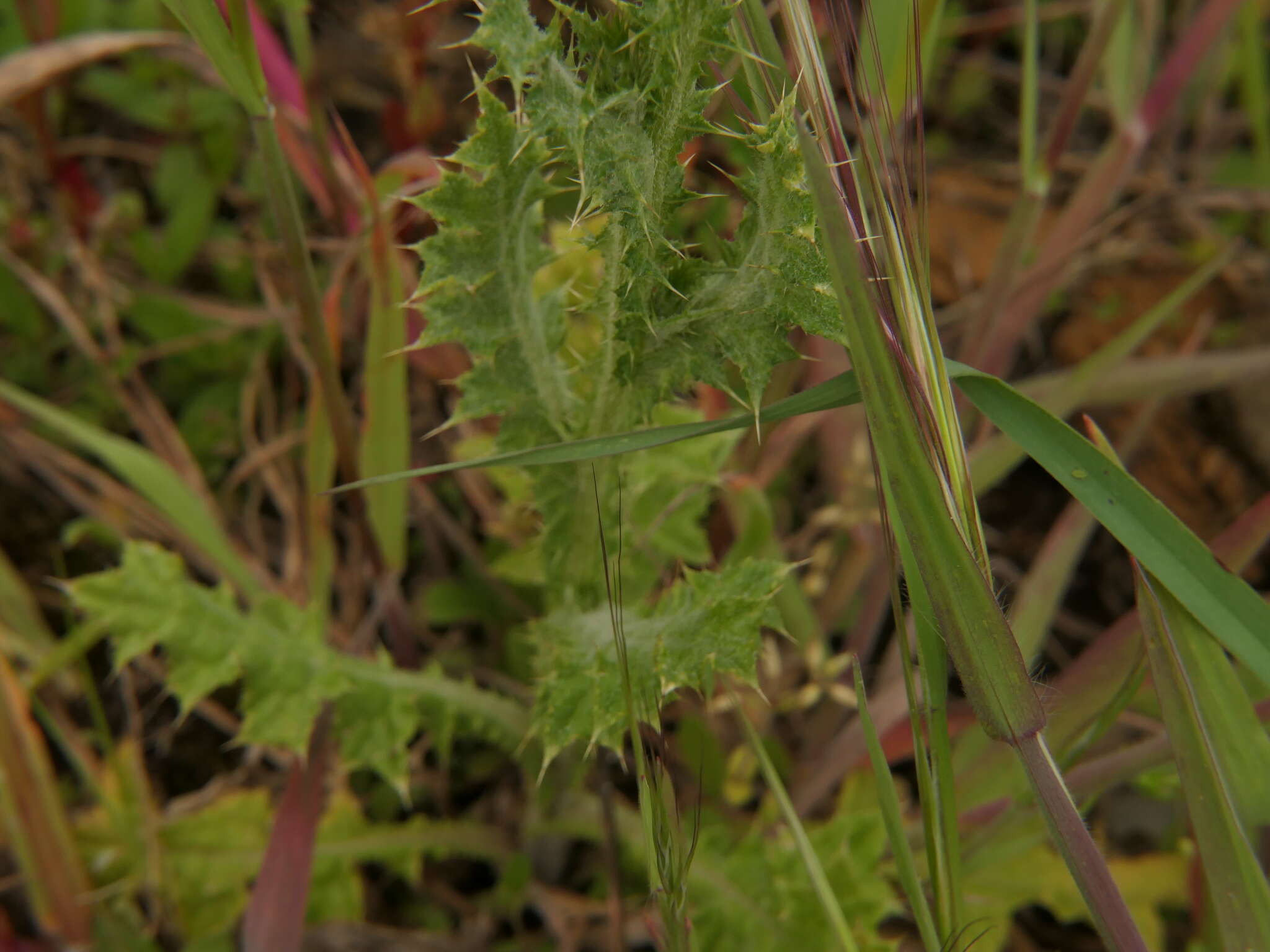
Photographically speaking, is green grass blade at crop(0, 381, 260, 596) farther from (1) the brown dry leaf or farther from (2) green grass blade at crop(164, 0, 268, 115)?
(2) green grass blade at crop(164, 0, 268, 115)

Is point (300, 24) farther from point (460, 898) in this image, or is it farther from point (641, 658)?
point (460, 898)

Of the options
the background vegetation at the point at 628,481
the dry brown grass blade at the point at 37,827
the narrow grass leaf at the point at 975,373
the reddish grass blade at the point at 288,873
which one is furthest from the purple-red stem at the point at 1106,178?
the dry brown grass blade at the point at 37,827

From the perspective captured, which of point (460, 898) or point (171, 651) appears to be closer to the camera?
point (171, 651)

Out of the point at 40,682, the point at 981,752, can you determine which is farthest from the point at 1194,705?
the point at 40,682

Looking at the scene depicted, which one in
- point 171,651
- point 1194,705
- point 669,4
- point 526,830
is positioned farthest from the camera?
point 526,830

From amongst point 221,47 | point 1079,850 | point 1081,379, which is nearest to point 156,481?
point 221,47

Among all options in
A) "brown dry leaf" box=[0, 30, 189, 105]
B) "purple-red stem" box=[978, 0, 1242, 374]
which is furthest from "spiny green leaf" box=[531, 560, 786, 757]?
"brown dry leaf" box=[0, 30, 189, 105]
